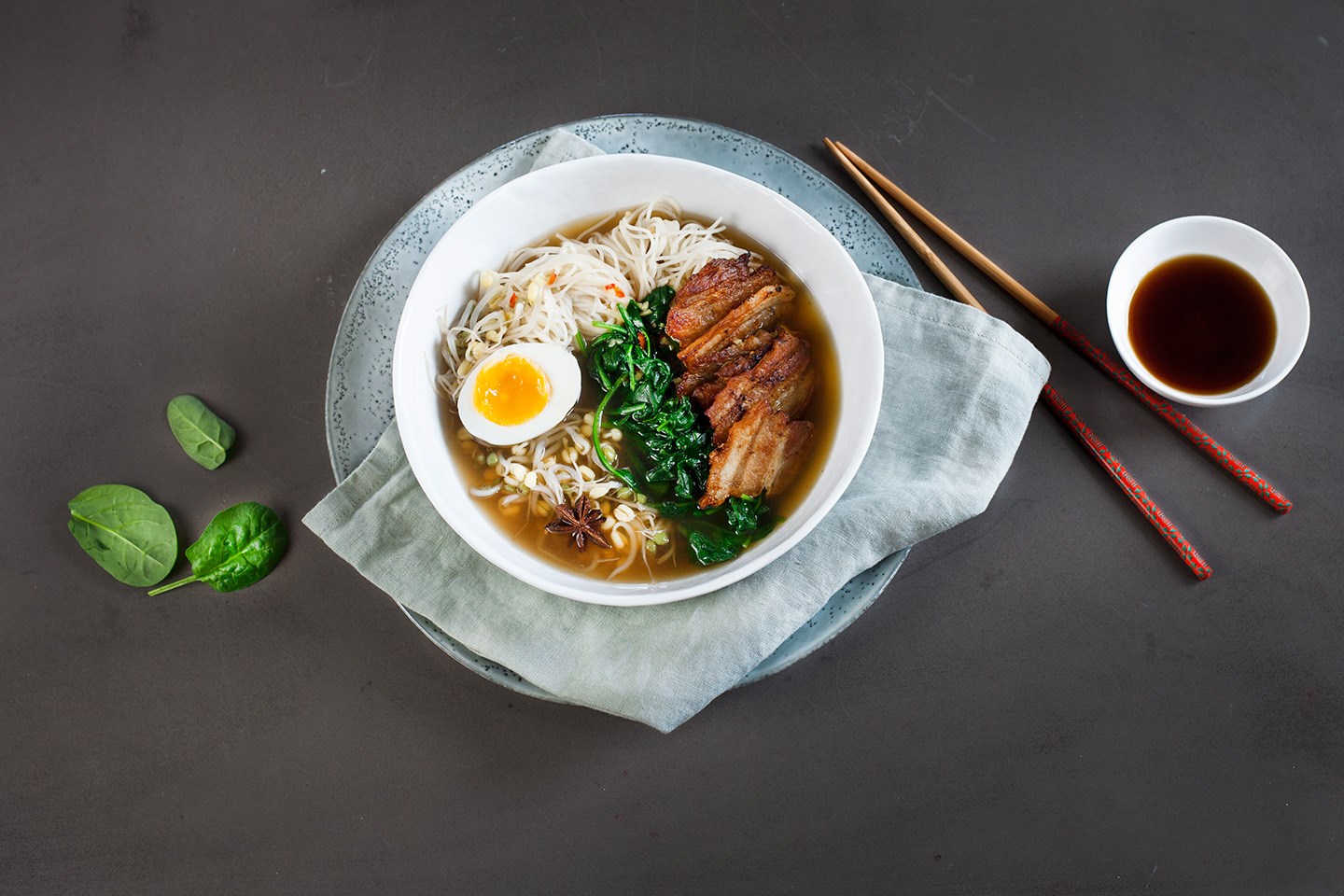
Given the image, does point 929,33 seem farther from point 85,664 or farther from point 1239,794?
point 85,664

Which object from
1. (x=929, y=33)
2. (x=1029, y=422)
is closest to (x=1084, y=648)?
(x=1029, y=422)

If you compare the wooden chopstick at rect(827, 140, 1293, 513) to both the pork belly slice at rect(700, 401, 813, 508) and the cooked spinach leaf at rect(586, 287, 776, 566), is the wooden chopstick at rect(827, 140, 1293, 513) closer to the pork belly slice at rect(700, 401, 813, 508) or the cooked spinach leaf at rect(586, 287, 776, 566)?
the pork belly slice at rect(700, 401, 813, 508)

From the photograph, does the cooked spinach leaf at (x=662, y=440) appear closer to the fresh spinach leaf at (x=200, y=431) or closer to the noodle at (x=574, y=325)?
the noodle at (x=574, y=325)

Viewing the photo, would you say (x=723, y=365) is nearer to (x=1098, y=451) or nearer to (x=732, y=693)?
(x=732, y=693)

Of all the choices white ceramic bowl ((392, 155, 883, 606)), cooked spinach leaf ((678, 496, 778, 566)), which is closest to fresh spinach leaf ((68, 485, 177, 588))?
white ceramic bowl ((392, 155, 883, 606))

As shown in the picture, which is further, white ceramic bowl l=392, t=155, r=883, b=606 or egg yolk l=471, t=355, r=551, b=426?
egg yolk l=471, t=355, r=551, b=426

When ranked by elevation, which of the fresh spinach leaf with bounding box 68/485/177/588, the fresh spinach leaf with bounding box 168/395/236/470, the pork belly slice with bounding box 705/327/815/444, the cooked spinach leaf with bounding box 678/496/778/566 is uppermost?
the pork belly slice with bounding box 705/327/815/444

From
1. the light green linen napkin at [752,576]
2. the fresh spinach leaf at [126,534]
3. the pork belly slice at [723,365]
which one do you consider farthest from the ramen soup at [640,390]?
the fresh spinach leaf at [126,534]

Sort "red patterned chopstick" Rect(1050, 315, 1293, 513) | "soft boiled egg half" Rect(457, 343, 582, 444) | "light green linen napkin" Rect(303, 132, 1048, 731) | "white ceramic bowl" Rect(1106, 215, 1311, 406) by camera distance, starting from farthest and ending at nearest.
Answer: "red patterned chopstick" Rect(1050, 315, 1293, 513) < "white ceramic bowl" Rect(1106, 215, 1311, 406) < "soft boiled egg half" Rect(457, 343, 582, 444) < "light green linen napkin" Rect(303, 132, 1048, 731)
